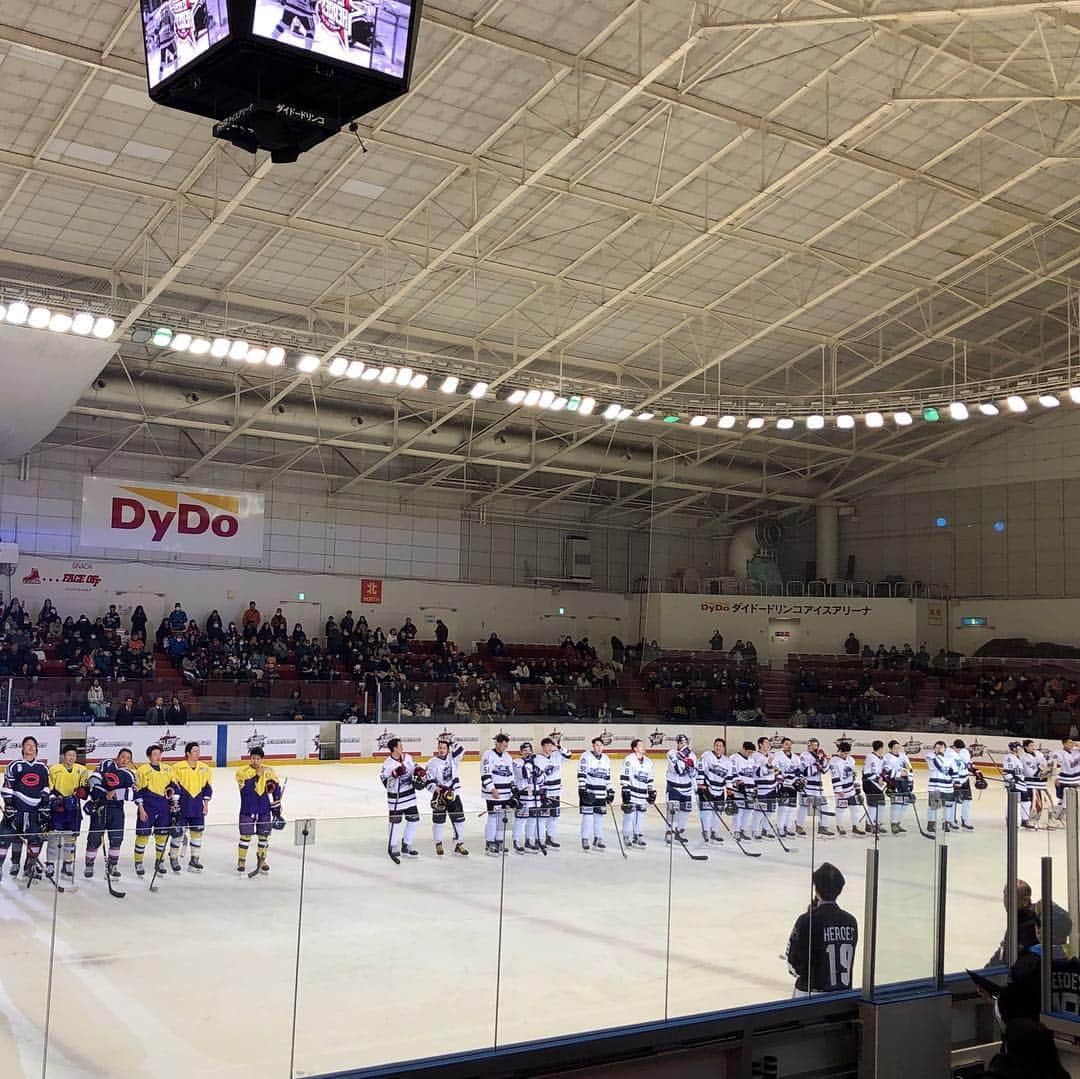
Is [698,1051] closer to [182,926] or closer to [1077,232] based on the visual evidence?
[182,926]

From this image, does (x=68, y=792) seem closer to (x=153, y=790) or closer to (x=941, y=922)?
(x=153, y=790)

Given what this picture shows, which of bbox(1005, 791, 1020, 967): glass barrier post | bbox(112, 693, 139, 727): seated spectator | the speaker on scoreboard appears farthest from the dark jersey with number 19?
bbox(112, 693, 139, 727): seated spectator

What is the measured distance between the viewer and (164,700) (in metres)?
26.2

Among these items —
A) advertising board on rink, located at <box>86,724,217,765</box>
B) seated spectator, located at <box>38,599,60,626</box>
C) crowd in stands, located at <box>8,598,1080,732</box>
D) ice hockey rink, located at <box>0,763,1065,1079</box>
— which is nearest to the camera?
ice hockey rink, located at <box>0,763,1065,1079</box>

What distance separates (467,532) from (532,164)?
22.0 metres

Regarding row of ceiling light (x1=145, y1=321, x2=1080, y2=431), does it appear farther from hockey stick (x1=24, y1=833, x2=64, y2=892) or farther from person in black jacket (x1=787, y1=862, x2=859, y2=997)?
person in black jacket (x1=787, y1=862, x2=859, y2=997)

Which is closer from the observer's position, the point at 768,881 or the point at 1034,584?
the point at 768,881

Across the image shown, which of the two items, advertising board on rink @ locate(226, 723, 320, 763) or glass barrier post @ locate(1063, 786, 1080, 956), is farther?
advertising board on rink @ locate(226, 723, 320, 763)

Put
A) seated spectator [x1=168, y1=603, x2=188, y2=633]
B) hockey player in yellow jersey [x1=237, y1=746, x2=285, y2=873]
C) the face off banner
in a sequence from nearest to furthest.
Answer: hockey player in yellow jersey [x1=237, y1=746, x2=285, y2=873]
the face off banner
seated spectator [x1=168, y1=603, x2=188, y2=633]

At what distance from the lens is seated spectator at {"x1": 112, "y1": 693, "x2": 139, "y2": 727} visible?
25.4m

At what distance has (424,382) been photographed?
88.8 feet

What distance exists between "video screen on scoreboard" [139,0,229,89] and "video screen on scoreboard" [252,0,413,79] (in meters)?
0.27

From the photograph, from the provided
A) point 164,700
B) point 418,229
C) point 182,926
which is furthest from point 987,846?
point 164,700

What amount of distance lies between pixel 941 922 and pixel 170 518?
27544mm
